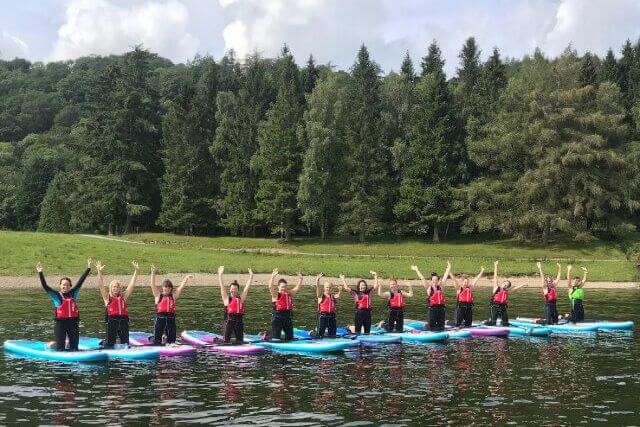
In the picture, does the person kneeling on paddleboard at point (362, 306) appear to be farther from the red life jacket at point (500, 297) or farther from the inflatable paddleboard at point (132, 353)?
the inflatable paddleboard at point (132, 353)

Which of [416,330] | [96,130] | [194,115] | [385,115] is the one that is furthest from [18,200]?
[416,330]

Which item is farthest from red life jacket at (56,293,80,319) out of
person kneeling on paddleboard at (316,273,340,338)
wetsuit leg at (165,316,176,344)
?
person kneeling on paddleboard at (316,273,340,338)

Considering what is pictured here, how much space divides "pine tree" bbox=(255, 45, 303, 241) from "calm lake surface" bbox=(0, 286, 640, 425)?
56.1 m

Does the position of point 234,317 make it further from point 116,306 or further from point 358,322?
point 358,322

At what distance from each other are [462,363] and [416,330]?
6.01 metres

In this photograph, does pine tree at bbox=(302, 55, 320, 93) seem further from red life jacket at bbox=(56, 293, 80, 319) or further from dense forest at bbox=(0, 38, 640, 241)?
red life jacket at bbox=(56, 293, 80, 319)

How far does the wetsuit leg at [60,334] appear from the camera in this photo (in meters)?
22.3

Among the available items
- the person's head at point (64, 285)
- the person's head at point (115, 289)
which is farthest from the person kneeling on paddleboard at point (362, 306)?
the person's head at point (64, 285)

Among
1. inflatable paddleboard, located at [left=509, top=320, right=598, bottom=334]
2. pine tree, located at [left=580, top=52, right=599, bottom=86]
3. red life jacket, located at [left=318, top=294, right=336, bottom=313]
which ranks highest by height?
pine tree, located at [left=580, top=52, right=599, bottom=86]

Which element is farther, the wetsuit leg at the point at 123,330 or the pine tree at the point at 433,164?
the pine tree at the point at 433,164

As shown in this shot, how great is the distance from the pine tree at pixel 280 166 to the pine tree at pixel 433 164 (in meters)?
13.4

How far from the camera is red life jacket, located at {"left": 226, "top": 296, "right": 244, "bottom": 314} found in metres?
24.7

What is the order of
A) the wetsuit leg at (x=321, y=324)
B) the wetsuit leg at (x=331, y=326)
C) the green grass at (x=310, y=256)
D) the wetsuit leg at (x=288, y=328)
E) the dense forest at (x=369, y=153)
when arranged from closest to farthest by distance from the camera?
1. the wetsuit leg at (x=288, y=328)
2. the wetsuit leg at (x=321, y=324)
3. the wetsuit leg at (x=331, y=326)
4. the green grass at (x=310, y=256)
5. the dense forest at (x=369, y=153)

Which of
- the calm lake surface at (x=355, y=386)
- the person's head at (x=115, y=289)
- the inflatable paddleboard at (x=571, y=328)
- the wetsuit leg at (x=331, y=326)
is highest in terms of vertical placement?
the person's head at (x=115, y=289)
